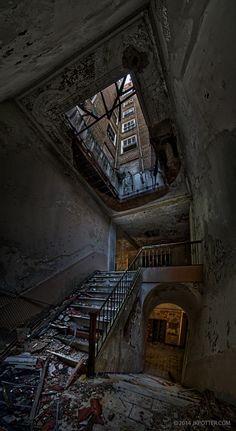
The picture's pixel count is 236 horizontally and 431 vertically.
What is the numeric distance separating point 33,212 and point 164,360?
26.1ft

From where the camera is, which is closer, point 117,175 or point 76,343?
point 76,343

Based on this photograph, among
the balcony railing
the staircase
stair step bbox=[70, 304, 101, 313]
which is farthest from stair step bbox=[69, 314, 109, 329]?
the balcony railing

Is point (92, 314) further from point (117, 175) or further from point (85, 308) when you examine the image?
point (117, 175)

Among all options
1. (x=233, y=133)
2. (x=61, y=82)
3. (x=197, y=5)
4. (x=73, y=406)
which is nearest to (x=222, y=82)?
(x=233, y=133)

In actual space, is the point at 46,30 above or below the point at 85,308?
above

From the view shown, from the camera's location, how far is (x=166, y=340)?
932cm

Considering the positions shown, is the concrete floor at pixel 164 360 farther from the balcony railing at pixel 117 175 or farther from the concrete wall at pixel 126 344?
the balcony railing at pixel 117 175

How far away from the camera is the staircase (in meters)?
3.24

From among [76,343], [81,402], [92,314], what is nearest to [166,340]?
[76,343]

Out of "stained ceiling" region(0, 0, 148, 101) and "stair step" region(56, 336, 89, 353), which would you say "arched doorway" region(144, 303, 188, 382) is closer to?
"stair step" region(56, 336, 89, 353)

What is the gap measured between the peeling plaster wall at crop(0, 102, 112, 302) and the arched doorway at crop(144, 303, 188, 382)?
491 cm

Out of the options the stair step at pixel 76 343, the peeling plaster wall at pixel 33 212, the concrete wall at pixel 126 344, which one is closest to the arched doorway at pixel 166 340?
the concrete wall at pixel 126 344

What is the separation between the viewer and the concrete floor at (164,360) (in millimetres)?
6726

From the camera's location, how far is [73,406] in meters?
2.19
